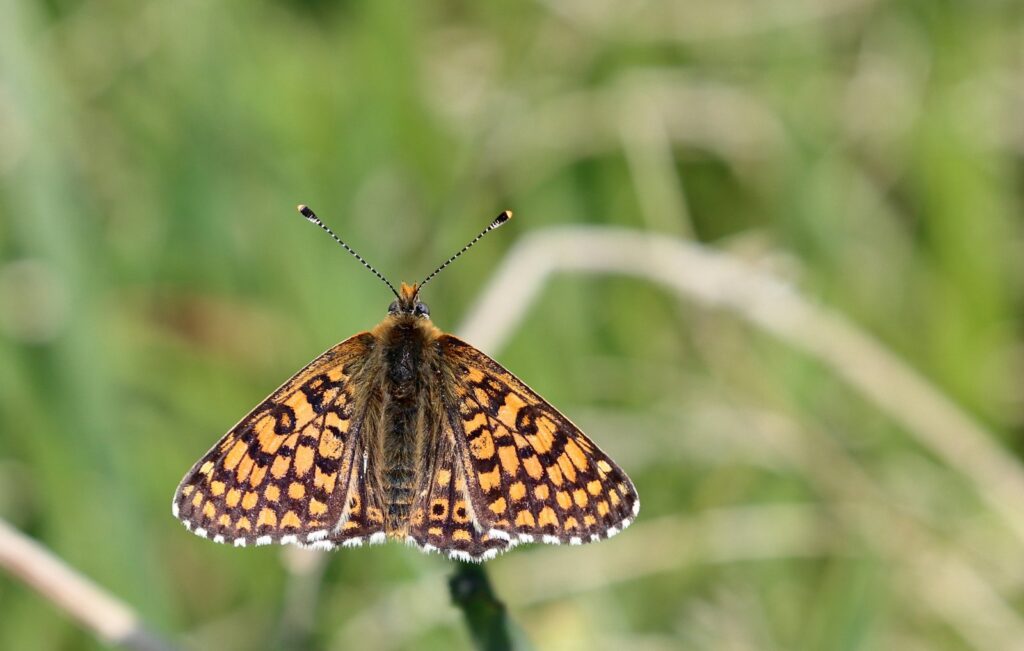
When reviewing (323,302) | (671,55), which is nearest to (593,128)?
(671,55)

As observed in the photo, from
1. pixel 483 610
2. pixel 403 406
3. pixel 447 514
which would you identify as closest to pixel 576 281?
pixel 403 406

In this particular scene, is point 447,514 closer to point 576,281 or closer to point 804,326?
point 804,326

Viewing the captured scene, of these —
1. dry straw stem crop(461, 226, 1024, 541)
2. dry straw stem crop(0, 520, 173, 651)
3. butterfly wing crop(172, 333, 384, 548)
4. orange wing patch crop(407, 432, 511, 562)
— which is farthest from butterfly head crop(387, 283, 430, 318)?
dry straw stem crop(0, 520, 173, 651)

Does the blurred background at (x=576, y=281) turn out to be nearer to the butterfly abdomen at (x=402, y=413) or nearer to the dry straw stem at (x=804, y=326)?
the dry straw stem at (x=804, y=326)

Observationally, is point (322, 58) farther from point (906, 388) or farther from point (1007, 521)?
point (1007, 521)

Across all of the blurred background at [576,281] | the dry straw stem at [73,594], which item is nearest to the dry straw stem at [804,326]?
the blurred background at [576,281]

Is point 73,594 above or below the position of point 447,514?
below

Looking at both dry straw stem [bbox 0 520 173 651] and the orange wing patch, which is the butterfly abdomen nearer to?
the orange wing patch
